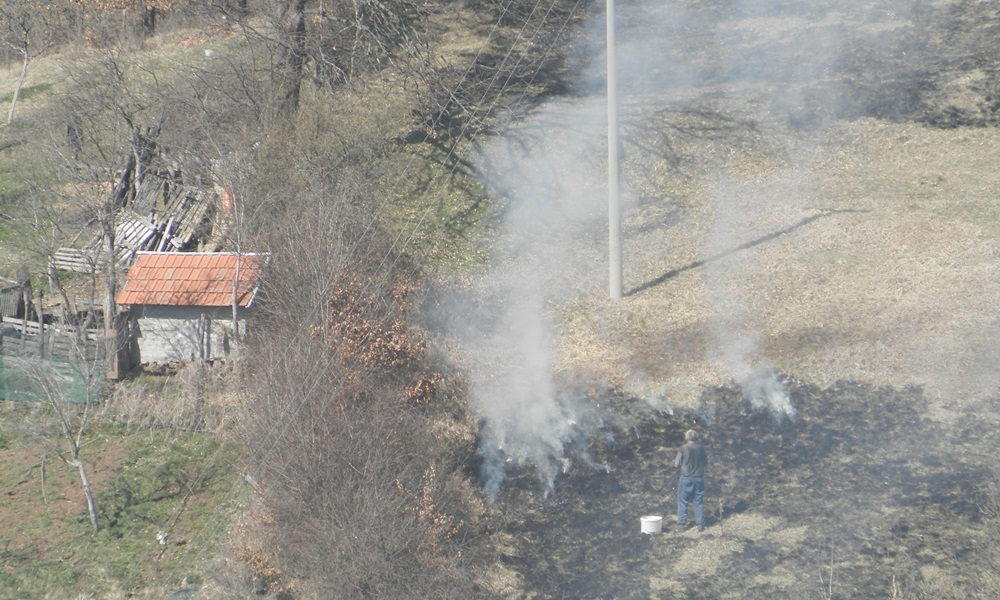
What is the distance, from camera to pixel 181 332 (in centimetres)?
1583

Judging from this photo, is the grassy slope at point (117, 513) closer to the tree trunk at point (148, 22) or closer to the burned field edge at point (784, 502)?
the burned field edge at point (784, 502)

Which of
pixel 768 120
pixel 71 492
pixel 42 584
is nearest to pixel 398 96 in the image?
pixel 768 120

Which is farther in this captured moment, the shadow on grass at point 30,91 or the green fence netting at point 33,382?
the shadow on grass at point 30,91

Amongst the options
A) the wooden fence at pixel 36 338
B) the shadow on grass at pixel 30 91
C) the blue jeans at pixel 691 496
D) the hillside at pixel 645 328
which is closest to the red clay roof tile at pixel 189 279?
the hillside at pixel 645 328

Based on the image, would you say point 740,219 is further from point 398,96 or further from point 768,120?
point 398,96

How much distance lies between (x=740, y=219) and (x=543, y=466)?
286 inches

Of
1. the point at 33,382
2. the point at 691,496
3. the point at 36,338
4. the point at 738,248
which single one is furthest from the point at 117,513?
the point at 738,248

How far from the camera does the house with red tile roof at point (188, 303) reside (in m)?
A: 15.4

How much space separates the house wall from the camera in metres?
15.6

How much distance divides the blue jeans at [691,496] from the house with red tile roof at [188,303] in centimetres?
725

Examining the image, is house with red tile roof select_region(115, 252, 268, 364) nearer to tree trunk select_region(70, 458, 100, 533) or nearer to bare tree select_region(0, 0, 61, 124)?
tree trunk select_region(70, 458, 100, 533)

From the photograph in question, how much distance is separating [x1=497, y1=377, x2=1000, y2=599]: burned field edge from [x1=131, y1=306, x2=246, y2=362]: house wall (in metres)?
5.62

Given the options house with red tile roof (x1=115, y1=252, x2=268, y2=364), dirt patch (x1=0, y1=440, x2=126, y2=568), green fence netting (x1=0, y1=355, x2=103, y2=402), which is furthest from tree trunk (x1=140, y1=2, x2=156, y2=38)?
dirt patch (x1=0, y1=440, x2=126, y2=568)

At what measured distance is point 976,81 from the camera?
2056 centimetres
